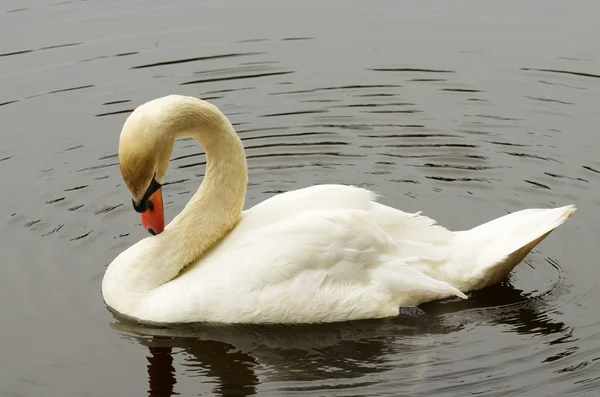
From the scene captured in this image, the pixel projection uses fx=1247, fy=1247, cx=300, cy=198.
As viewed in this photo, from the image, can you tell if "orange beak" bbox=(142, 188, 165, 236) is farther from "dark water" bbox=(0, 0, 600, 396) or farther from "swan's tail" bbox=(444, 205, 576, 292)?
"swan's tail" bbox=(444, 205, 576, 292)

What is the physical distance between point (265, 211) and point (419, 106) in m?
4.71

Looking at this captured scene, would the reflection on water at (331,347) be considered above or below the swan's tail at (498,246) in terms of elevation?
below

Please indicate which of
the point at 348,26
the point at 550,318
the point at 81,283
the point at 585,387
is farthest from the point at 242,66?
the point at 585,387

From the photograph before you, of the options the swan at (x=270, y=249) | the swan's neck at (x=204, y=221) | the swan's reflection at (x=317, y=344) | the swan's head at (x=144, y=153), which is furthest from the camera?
the swan's neck at (x=204, y=221)

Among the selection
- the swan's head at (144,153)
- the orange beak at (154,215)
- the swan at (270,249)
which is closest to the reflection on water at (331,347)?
the swan at (270,249)

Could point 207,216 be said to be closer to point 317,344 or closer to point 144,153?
point 144,153

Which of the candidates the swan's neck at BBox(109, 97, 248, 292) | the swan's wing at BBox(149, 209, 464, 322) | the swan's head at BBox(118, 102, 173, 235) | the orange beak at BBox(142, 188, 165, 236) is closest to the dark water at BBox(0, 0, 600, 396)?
the swan's wing at BBox(149, 209, 464, 322)

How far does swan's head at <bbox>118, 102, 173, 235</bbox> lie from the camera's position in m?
9.56

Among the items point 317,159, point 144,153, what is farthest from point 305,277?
point 317,159

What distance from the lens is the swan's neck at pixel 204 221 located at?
33.9ft

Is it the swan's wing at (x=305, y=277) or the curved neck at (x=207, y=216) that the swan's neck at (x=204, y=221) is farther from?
the swan's wing at (x=305, y=277)

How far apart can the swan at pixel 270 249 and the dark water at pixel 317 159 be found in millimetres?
211

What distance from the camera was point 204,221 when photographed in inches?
412

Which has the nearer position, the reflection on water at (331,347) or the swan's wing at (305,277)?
the reflection on water at (331,347)
